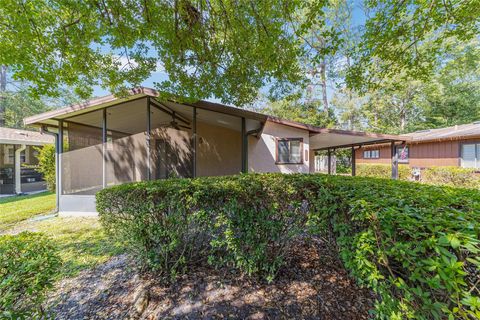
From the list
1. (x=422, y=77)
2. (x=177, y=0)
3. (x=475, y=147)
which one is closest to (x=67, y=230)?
(x=177, y=0)

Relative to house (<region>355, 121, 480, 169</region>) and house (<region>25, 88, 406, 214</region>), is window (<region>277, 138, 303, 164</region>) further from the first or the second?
house (<region>355, 121, 480, 169</region>)

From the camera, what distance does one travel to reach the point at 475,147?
12.3 meters

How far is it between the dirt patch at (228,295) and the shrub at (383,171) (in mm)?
14650

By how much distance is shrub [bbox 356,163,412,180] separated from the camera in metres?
14.7

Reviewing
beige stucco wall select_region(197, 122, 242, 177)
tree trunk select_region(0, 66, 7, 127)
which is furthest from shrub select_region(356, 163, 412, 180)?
tree trunk select_region(0, 66, 7, 127)

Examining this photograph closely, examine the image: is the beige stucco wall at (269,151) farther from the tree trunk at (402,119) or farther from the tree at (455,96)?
the tree trunk at (402,119)

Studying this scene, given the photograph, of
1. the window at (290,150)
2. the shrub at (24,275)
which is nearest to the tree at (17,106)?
the window at (290,150)

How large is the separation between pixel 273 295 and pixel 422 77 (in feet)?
23.2

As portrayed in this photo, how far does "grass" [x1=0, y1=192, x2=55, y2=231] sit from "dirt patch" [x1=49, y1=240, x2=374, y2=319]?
17.3 ft

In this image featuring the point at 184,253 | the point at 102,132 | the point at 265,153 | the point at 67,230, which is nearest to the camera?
the point at 184,253

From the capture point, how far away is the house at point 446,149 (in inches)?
487

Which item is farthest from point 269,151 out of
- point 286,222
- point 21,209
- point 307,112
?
point 307,112

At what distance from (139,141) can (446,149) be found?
18.5 meters

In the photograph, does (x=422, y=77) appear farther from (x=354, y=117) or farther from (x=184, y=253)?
(x=354, y=117)
